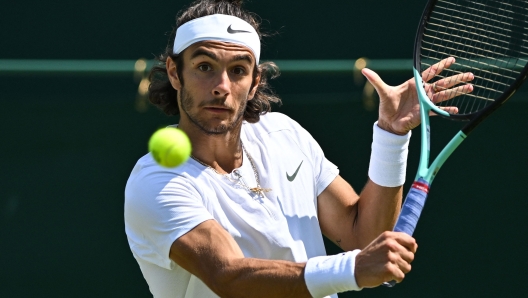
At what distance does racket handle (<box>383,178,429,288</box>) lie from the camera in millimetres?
2396

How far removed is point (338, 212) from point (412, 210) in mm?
543

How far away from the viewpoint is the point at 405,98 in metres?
2.85

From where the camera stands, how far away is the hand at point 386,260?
226cm

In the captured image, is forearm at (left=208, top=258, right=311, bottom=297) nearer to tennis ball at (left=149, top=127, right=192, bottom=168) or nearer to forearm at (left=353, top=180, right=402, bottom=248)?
tennis ball at (left=149, top=127, right=192, bottom=168)

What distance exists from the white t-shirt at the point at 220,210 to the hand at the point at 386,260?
0.44 meters

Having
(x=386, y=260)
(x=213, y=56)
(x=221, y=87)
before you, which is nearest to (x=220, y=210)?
(x=221, y=87)

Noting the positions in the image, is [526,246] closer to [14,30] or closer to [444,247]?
[444,247]

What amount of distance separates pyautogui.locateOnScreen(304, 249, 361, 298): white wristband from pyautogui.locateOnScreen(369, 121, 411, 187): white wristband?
515 mm

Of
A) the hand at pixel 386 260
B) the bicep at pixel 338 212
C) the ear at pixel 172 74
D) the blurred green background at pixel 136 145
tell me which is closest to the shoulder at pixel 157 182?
the ear at pixel 172 74

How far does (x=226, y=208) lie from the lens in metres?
2.69

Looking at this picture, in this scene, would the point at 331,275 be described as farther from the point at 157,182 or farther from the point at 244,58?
the point at 244,58

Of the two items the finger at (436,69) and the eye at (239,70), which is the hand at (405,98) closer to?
the finger at (436,69)

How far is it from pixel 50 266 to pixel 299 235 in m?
1.71

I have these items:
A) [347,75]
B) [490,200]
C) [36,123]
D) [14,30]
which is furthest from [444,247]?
[14,30]
